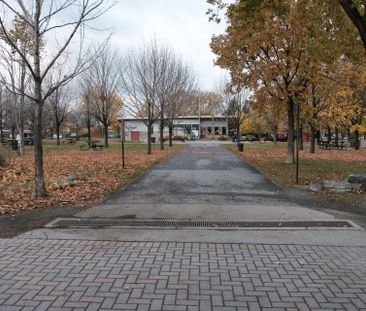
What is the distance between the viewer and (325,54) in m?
13.0

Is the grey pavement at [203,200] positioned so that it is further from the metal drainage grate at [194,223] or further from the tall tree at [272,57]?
the tall tree at [272,57]

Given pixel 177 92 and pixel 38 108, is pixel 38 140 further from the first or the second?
pixel 177 92

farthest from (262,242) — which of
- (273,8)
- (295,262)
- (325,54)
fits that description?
(325,54)

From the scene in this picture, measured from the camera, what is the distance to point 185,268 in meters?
4.82

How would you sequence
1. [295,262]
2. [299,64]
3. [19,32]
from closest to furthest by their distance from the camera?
[295,262], [299,64], [19,32]

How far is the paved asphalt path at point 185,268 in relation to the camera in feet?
12.8

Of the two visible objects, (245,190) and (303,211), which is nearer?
(303,211)

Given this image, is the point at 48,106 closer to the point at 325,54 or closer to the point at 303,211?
the point at 325,54

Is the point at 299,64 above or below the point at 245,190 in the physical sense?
above

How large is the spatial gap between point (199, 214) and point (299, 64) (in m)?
12.3

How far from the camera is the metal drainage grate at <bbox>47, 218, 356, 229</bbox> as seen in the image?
6980mm

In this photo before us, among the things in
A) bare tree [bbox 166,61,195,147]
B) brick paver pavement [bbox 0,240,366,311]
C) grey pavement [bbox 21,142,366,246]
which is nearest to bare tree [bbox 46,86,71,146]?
bare tree [bbox 166,61,195,147]

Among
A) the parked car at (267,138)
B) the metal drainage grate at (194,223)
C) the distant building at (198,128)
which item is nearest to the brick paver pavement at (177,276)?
the metal drainage grate at (194,223)

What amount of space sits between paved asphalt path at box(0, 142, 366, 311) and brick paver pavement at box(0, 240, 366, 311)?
0.03 feet
